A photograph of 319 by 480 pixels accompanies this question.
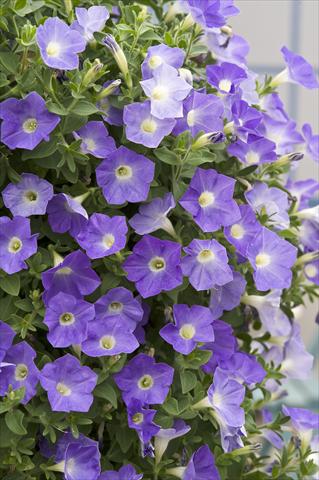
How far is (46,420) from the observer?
1.02 m

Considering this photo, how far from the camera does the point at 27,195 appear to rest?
1.05 meters

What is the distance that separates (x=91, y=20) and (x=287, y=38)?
4.46 feet

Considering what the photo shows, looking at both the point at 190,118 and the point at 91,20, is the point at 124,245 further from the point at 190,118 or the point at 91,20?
the point at 91,20

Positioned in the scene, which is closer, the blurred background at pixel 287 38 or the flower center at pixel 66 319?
the flower center at pixel 66 319

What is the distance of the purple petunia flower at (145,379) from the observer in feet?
3.46

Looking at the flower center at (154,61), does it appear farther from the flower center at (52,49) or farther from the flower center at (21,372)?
the flower center at (21,372)

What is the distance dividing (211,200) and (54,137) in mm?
212

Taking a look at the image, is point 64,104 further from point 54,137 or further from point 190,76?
point 190,76

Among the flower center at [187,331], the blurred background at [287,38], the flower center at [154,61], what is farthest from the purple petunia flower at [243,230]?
the blurred background at [287,38]

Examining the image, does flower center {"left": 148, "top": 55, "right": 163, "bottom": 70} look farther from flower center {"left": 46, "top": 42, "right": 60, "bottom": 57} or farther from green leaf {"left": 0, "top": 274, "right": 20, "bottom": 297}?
green leaf {"left": 0, "top": 274, "right": 20, "bottom": 297}

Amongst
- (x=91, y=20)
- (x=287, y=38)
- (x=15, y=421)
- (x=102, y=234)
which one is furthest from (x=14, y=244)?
(x=287, y=38)

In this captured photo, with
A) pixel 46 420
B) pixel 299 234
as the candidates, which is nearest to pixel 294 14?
pixel 299 234

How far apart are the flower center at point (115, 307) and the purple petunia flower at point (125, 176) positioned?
0.42ft

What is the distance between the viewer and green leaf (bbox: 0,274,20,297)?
1.02m
